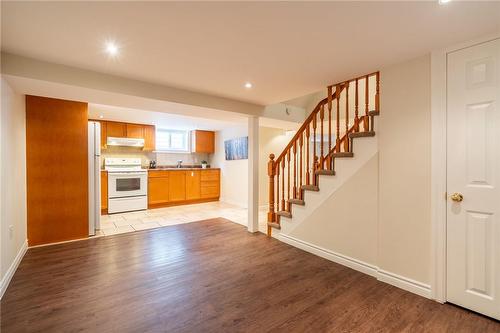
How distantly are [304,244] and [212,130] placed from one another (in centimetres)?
491

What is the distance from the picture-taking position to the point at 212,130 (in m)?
7.16

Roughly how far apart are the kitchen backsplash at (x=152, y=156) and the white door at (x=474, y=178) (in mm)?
6326

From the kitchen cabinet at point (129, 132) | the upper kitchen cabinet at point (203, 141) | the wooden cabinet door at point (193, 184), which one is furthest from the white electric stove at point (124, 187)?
the upper kitchen cabinet at point (203, 141)

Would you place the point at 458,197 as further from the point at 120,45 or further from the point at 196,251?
the point at 120,45

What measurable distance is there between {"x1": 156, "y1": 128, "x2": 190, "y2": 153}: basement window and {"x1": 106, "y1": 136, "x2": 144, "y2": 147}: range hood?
0.72m

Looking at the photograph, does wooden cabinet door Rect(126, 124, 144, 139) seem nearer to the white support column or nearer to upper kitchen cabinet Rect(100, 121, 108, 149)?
upper kitchen cabinet Rect(100, 121, 108, 149)

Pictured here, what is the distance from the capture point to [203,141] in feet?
23.2

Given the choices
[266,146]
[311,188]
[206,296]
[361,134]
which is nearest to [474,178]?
[361,134]

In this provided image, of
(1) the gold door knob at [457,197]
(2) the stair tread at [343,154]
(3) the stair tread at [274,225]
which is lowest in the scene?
(3) the stair tread at [274,225]

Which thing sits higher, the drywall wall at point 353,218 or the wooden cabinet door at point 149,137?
the wooden cabinet door at point 149,137

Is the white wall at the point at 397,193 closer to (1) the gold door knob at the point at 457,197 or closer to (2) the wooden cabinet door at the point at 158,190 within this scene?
(1) the gold door knob at the point at 457,197

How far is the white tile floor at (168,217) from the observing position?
4.18 meters

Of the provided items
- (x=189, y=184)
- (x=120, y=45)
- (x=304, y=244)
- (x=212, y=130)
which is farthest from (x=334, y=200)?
(x=212, y=130)

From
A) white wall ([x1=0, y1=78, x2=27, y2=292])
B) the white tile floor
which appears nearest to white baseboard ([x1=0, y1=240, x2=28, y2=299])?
white wall ([x1=0, y1=78, x2=27, y2=292])
